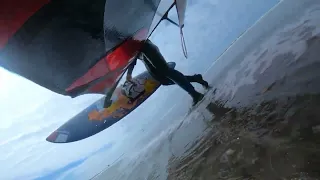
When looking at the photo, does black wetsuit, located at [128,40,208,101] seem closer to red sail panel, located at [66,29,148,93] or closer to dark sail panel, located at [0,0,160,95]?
red sail panel, located at [66,29,148,93]

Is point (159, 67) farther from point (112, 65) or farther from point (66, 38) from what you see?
point (66, 38)

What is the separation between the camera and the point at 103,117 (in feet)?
26.0

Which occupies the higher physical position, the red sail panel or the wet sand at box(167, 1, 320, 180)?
the red sail panel

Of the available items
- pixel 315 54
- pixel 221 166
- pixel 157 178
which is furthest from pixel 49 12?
pixel 315 54

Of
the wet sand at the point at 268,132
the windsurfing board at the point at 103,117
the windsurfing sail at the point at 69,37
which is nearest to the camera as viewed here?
the wet sand at the point at 268,132

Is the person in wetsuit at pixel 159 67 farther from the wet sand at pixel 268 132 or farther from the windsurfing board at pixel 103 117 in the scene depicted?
the wet sand at pixel 268 132

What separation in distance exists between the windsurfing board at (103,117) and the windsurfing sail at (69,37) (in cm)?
226

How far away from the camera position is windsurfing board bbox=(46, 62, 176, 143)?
7.79m

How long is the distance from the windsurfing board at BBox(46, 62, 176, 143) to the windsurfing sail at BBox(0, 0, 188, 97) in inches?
88.8

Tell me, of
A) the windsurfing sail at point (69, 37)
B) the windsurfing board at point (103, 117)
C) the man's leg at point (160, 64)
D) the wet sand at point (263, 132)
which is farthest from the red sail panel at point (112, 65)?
the wet sand at point (263, 132)

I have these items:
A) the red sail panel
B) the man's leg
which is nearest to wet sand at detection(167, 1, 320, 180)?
the man's leg

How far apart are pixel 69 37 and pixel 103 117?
14.2 feet

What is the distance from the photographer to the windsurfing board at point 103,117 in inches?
307

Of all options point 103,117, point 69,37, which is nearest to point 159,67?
point 103,117
